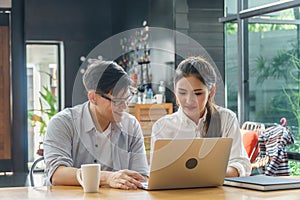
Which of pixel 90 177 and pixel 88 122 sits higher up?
pixel 88 122

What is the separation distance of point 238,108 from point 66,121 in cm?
421

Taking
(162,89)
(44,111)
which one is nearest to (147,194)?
(162,89)

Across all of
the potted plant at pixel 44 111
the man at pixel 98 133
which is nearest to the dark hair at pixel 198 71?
the man at pixel 98 133

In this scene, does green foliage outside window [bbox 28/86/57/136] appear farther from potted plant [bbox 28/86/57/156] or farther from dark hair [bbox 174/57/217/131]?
dark hair [bbox 174/57/217/131]

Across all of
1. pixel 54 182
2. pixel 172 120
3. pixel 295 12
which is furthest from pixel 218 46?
pixel 54 182

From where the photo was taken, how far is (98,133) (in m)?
3.08

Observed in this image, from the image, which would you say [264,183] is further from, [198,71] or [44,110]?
[44,110]

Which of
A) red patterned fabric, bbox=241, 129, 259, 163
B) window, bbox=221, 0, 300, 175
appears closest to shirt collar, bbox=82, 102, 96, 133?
red patterned fabric, bbox=241, 129, 259, 163

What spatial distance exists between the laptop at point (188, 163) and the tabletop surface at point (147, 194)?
0.04 meters

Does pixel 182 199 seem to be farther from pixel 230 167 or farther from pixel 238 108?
pixel 238 108

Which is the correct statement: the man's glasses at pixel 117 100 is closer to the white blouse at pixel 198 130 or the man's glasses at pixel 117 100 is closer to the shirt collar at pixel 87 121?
the shirt collar at pixel 87 121

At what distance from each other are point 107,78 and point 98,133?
30cm

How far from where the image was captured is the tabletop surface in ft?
8.14

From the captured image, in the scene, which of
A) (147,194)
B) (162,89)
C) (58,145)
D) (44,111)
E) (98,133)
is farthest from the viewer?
(44,111)
